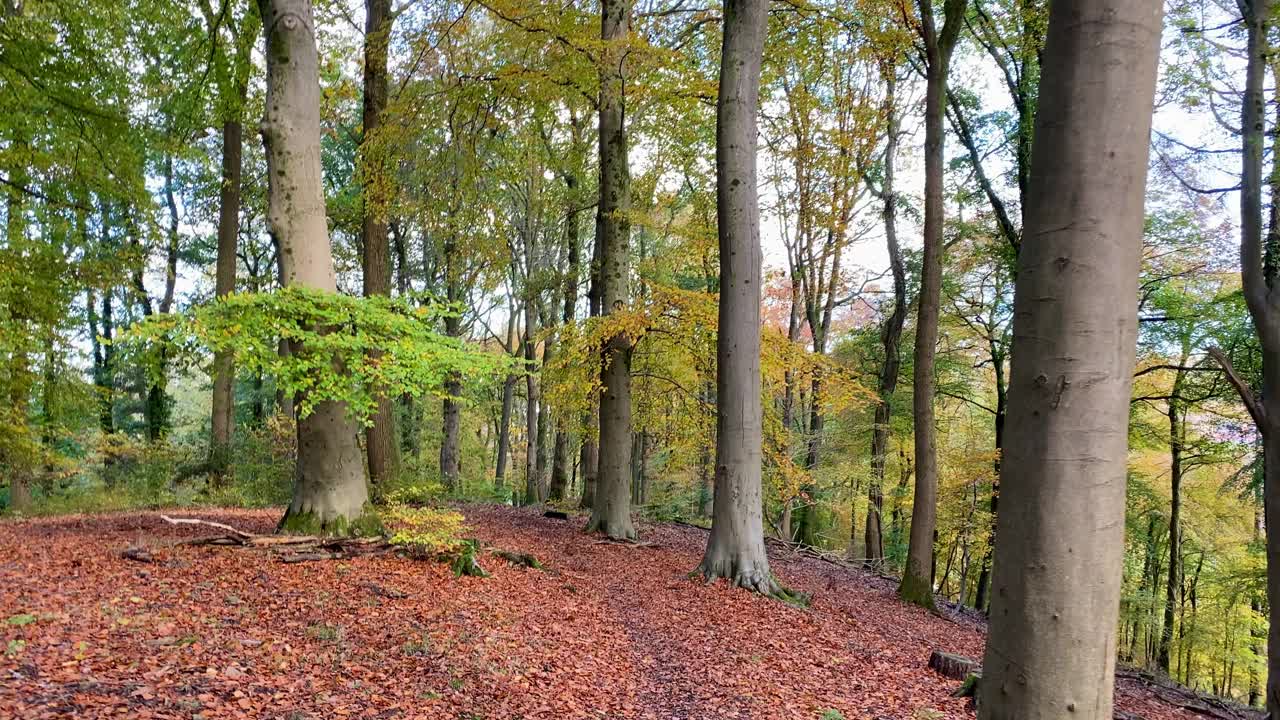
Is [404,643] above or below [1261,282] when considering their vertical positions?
below

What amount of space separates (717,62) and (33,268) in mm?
11995

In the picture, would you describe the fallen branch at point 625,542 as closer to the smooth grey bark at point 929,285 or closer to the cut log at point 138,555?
the smooth grey bark at point 929,285

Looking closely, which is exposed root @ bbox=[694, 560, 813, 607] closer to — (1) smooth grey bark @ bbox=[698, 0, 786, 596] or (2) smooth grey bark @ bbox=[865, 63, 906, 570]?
(1) smooth grey bark @ bbox=[698, 0, 786, 596]

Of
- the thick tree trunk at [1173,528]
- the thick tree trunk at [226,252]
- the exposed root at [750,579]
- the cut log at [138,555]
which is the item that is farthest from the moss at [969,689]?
the thick tree trunk at [226,252]

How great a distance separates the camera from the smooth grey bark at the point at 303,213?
6711 millimetres

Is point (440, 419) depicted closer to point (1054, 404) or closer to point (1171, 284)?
point (1171, 284)

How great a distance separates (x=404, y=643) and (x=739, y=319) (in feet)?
16.4

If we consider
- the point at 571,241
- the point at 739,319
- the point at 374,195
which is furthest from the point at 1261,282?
the point at 571,241

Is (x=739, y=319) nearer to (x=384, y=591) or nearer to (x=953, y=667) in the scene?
(x=953, y=667)

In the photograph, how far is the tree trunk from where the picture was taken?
32.8 ft

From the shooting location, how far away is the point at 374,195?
33.2 feet

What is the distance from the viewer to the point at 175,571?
5.28 metres

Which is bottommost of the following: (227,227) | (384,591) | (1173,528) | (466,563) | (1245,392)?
(1173,528)

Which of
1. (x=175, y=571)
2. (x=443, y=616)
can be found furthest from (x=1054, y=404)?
(x=175, y=571)
